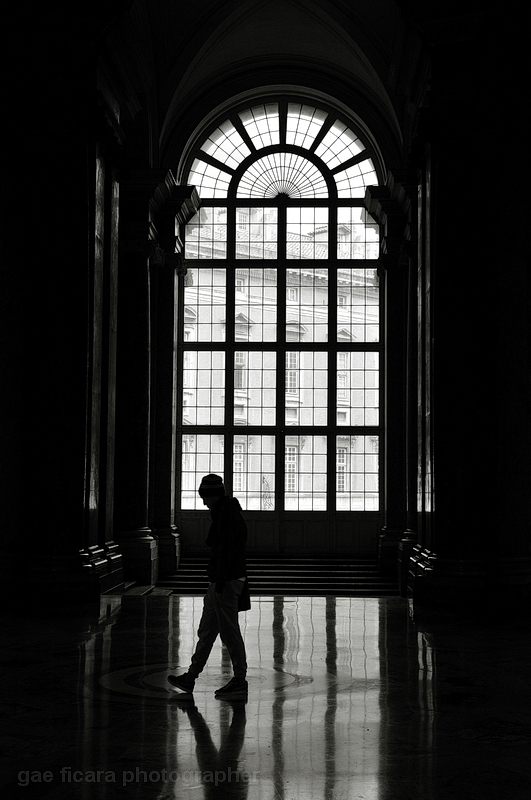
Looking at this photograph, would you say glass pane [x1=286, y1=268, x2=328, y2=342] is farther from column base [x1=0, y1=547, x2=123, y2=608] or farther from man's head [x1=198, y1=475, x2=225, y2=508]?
man's head [x1=198, y1=475, x2=225, y2=508]

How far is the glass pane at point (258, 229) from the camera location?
Answer: 728 inches

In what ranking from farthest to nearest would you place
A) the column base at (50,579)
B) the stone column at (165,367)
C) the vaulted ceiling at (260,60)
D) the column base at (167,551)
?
the stone column at (165,367)
the column base at (167,551)
the vaulted ceiling at (260,60)
the column base at (50,579)

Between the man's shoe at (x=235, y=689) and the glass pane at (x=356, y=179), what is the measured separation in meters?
13.9

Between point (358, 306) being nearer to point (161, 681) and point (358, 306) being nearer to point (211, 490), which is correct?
point (211, 490)

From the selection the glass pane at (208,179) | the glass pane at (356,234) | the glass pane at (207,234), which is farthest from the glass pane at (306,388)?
the glass pane at (208,179)

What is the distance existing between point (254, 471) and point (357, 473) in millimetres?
2086

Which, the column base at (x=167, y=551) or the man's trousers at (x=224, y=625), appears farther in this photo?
the column base at (x=167, y=551)

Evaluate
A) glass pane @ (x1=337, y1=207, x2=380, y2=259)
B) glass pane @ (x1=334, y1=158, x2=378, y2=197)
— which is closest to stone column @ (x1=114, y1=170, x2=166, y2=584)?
glass pane @ (x1=337, y1=207, x2=380, y2=259)

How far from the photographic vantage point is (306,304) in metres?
18.3

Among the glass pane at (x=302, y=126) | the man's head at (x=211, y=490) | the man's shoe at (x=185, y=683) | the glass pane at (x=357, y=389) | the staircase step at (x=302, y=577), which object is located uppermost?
the glass pane at (x=302, y=126)

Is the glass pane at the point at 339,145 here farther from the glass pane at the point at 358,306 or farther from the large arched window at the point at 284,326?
the glass pane at the point at 358,306

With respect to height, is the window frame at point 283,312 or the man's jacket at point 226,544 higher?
the window frame at point 283,312

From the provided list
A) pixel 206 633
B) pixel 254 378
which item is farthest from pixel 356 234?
pixel 206 633

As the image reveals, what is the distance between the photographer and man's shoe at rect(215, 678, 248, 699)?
235 inches
